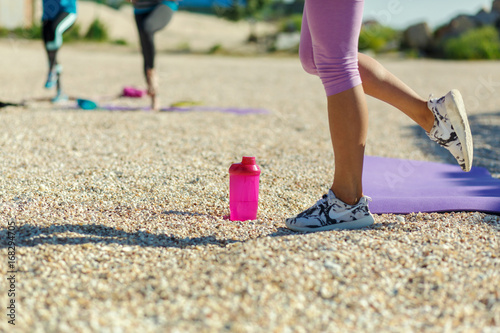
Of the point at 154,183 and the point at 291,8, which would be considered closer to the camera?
the point at 154,183

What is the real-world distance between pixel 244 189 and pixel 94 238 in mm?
695

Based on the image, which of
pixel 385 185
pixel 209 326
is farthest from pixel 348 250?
pixel 385 185

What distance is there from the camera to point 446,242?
2.02 m

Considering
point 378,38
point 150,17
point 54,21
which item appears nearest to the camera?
point 150,17

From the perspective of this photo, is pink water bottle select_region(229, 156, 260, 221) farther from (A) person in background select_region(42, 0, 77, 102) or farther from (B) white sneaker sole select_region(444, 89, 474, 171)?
(A) person in background select_region(42, 0, 77, 102)

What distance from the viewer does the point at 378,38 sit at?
1784 cm

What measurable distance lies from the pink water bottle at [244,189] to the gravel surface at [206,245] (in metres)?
0.07

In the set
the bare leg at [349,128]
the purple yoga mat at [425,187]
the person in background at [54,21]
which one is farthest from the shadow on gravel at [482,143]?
the person in background at [54,21]

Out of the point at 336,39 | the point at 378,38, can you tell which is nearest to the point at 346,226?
the point at 336,39

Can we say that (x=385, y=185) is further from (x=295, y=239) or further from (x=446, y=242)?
(x=295, y=239)

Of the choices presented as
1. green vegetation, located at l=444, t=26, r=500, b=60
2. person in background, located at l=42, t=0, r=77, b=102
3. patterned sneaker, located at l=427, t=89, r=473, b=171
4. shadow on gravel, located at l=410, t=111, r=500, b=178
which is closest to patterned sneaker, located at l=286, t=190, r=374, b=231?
patterned sneaker, located at l=427, t=89, r=473, b=171

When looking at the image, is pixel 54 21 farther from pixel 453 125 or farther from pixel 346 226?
pixel 453 125

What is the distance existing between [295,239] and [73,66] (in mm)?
10123

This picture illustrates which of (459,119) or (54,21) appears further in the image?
(54,21)
